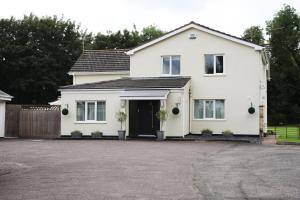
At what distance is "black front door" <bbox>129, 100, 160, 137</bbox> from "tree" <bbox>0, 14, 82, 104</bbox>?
82.4ft

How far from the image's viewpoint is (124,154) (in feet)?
64.4

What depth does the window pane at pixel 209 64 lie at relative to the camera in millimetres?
31578

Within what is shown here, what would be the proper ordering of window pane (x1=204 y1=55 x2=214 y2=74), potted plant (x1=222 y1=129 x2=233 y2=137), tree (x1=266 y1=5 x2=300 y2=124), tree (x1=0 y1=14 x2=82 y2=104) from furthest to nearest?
tree (x1=266 y1=5 x2=300 y2=124) → tree (x1=0 y1=14 x2=82 y2=104) → window pane (x1=204 y1=55 x2=214 y2=74) → potted plant (x1=222 y1=129 x2=233 y2=137)

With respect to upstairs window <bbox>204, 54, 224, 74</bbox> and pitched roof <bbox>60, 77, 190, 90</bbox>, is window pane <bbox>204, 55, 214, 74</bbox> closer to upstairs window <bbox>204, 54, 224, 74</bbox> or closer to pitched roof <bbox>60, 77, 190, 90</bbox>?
upstairs window <bbox>204, 54, 224, 74</bbox>

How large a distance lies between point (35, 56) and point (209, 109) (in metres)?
28.6

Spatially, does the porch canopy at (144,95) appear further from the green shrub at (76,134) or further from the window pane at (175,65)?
the green shrub at (76,134)

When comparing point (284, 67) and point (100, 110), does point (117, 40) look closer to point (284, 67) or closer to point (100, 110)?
point (284, 67)

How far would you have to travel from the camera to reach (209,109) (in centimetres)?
3144

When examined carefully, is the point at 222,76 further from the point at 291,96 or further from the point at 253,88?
the point at 291,96

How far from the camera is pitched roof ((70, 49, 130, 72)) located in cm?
3866

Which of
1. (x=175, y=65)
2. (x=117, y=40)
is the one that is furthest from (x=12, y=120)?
(x=117, y=40)

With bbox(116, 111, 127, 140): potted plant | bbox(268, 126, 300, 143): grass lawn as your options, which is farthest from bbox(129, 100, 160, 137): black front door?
bbox(268, 126, 300, 143): grass lawn

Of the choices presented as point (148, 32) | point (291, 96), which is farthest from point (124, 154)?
point (148, 32)

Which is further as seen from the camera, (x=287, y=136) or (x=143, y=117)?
(x=287, y=136)
